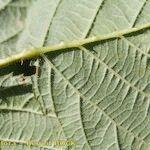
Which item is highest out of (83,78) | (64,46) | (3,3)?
(3,3)

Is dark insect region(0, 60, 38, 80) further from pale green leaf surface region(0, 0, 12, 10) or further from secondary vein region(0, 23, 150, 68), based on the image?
pale green leaf surface region(0, 0, 12, 10)

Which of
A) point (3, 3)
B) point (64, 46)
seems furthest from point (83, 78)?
point (3, 3)

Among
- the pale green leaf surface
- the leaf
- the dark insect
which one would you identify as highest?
the pale green leaf surface

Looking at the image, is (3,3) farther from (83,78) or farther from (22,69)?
(83,78)

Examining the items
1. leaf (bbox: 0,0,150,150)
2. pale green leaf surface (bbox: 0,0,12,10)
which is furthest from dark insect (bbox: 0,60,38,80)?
pale green leaf surface (bbox: 0,0,12,10)

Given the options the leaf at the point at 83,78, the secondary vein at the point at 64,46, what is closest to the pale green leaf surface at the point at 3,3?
the leaf at the point at 83,78

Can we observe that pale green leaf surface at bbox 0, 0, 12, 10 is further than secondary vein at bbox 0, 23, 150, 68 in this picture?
Yes

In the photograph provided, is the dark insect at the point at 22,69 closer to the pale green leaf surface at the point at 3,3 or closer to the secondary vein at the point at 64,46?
the secondary vein at the point at 64,46

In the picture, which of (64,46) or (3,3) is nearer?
(64,46)
